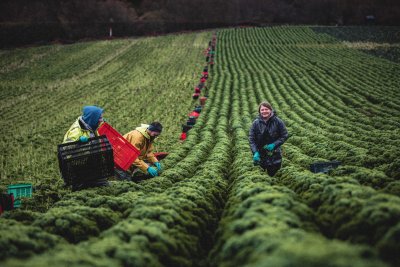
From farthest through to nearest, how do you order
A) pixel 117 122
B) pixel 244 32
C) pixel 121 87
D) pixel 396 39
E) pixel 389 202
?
pixel 244 32 → pixel 396 39 → pixel 121 87 → pixel 117 122 → pixel 389 202

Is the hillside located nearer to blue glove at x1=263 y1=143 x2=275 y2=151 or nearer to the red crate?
A: the red crate

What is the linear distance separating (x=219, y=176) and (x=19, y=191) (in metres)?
4.39

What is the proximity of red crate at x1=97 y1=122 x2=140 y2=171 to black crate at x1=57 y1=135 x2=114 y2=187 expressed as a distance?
2.53 ft

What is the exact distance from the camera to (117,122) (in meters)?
17.8

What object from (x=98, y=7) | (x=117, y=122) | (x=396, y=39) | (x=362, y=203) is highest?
(x=98, y=7)

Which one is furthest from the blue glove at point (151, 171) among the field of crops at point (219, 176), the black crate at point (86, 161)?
the black crate at point (86, 161)

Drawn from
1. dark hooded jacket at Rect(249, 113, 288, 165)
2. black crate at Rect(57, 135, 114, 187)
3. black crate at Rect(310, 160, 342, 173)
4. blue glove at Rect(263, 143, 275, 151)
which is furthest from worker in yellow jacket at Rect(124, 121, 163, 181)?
black crate at Rect(310, 160, 342, 173)

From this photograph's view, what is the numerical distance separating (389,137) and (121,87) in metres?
21.8

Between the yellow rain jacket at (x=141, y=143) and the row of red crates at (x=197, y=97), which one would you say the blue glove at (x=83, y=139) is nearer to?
the yellow rain jacket at (x=141, y=143)

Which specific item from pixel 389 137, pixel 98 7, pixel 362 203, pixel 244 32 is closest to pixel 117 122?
pixel 389 137

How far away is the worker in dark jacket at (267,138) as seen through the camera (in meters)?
7.52

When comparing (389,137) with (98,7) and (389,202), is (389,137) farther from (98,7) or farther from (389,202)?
(98,7)

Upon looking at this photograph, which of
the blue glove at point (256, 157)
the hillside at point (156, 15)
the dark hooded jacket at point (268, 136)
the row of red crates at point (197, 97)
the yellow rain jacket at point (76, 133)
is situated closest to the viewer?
the yellow rain jacket at point (76, 133)

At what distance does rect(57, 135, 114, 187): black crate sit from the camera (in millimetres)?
6438
